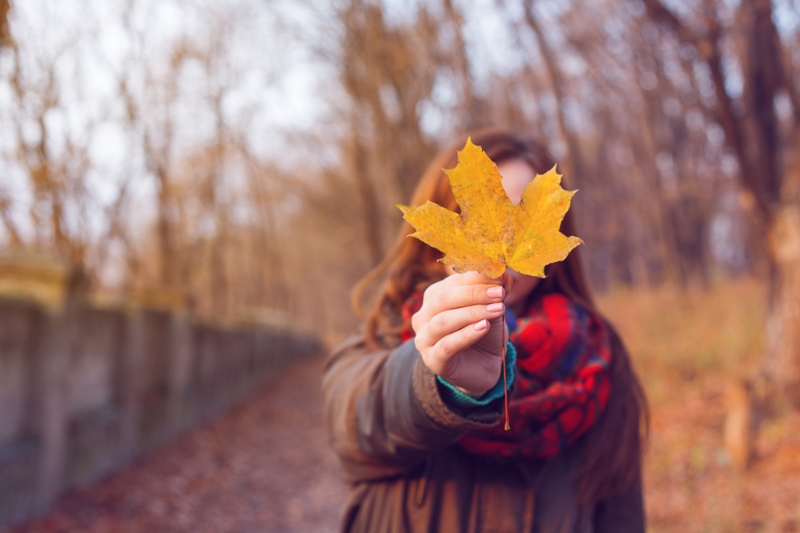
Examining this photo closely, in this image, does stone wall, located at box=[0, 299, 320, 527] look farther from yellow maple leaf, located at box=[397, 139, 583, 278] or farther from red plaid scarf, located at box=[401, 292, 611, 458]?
yellow maple leaf, located at box=[397, 139, 583, 278]

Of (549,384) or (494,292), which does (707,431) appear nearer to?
(549,384)

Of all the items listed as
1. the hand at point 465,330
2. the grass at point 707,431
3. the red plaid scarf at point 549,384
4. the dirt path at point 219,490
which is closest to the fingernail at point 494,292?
the hand at point 465,330

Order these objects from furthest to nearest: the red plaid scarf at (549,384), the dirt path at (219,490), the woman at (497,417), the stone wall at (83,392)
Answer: the dirt path at (219,490) < the stone wall at (83,392) < the red plaid scarf at (549,384) < the woman at (497,417)

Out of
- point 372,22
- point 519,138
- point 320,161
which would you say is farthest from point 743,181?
point 320,161

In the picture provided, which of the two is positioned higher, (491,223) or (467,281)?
(491,223)

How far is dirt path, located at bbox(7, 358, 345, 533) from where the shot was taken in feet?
16.2

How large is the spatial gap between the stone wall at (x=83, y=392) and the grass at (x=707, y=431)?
200 inches

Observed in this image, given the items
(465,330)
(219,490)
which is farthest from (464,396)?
(219,490)

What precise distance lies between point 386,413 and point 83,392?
5329 millimetres

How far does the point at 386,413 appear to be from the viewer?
1397mm

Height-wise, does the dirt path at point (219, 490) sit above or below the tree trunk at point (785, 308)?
below

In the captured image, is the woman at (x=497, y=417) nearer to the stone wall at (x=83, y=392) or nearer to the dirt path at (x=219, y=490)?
the stone wall at (x=83, y=392)

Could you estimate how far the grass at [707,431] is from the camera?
498 centimetres

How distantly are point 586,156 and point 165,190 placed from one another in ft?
58.1
